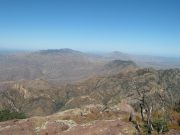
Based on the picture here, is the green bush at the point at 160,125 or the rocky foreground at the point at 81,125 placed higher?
the green bush at the point at 160,125

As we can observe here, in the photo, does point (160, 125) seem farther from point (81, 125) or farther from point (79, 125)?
point (79, 125)

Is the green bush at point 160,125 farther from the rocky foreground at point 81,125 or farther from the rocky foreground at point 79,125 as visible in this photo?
the rocky foreground at point 79,125

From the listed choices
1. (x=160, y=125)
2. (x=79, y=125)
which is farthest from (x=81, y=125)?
(x=160, y=125)

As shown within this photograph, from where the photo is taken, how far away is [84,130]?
56.6m

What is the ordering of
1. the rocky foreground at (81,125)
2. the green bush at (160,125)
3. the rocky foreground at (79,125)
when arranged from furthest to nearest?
the rocky foreground at (79,125), the rocky foreground at (81,125), the green bush at (160,125)

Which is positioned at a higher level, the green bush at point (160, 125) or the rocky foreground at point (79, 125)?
the green bush at point (160, 125)

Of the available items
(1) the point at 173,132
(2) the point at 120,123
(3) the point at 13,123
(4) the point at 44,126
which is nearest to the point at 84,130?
(2) the point at 120,123

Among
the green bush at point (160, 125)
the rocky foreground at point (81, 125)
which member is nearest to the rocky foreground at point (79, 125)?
the rocky foreground at point (81, 125)

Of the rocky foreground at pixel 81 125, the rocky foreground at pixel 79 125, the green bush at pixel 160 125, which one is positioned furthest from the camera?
the rocky foreground at pixel 79 125

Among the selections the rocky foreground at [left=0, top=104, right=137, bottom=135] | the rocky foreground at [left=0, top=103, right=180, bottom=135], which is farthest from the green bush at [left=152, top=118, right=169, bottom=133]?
the rocky foreground at [left=0, top=104, right=137, bottom=135]

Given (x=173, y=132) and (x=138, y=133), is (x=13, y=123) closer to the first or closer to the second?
(x=138, y=133)

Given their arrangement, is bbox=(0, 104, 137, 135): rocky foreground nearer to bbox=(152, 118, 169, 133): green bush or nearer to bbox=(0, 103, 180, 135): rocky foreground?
bbox=(0, 103, 180, 135): rocky foreground

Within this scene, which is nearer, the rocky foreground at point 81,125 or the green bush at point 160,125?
the green bush at point 160,125

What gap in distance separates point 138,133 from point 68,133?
625 inches
